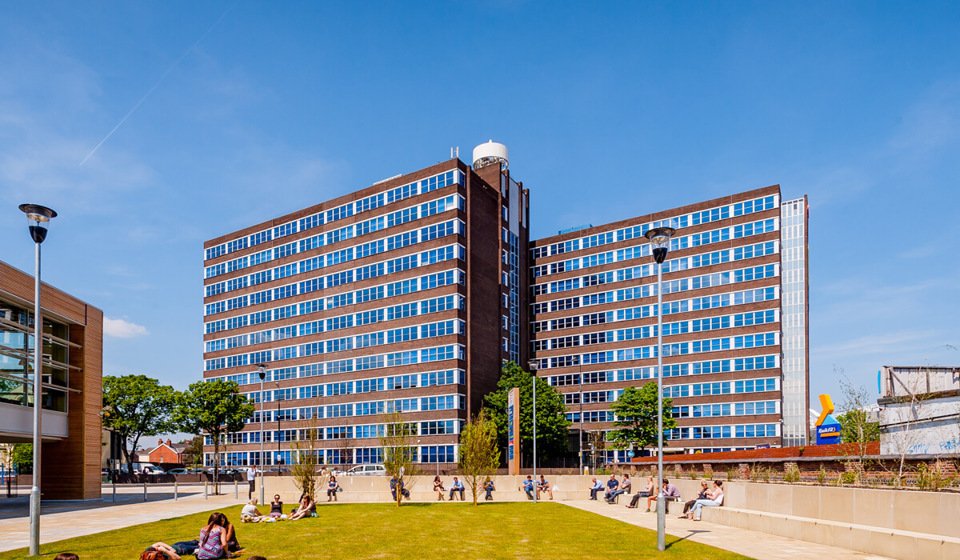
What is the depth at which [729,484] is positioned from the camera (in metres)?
28.3

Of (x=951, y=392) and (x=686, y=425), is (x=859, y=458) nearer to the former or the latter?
(x=951, y=392)

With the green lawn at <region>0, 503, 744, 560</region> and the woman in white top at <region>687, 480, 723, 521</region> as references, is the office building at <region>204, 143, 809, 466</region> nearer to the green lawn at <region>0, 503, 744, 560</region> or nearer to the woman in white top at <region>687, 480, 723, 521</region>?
the green lawn at <region>0, 503, 744, 560</region>

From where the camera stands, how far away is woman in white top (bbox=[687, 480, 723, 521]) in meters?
27.7

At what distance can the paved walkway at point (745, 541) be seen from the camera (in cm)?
1756

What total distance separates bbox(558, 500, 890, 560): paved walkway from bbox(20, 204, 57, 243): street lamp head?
18.2 meters

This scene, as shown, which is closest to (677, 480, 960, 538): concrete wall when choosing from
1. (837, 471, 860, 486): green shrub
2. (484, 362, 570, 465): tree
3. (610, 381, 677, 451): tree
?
(837, 471, 860, 486): green shrub

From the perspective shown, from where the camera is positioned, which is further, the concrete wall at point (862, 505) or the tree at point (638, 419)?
the tree at point (638, 419)

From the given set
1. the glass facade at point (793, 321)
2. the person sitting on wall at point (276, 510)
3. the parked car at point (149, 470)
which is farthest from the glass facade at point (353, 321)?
the person sitting on wall at point (276, 510)

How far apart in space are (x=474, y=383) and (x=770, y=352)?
33.3 m

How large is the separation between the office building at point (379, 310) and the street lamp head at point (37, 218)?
197 feet

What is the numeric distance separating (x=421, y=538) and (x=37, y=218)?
43.4 feet

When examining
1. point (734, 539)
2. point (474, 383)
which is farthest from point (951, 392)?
point (474, 383)

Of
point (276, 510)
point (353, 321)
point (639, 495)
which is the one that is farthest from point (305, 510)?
point (353, 321)

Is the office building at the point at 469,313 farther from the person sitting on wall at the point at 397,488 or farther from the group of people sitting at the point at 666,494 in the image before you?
the group of people sitting at the point at 666,494
